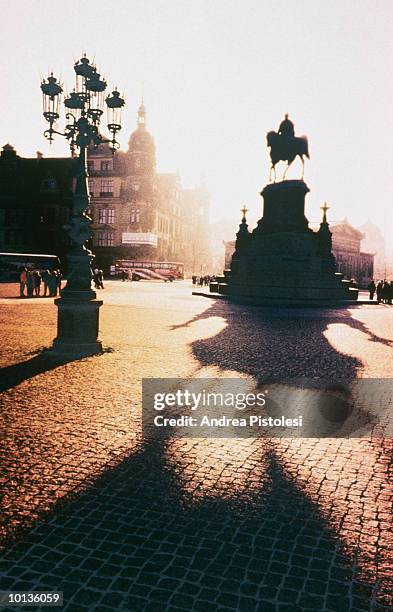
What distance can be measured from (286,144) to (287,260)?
7.55 meters

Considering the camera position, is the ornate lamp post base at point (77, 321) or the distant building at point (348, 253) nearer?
the ornate lamp post base at point (77, 321)

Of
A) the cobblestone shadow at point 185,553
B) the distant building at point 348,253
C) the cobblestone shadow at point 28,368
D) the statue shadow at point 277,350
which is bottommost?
the cobblestone shadow at point 185,553

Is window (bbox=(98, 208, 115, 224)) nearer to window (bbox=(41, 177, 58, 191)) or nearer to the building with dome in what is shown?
the building with dome

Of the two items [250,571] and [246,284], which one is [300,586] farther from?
[246,284]

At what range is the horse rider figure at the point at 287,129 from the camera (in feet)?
89.5

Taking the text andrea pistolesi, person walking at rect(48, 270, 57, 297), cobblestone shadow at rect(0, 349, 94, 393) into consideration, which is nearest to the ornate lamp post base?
cobblestone shadow at rect(0, 349, 94, 393)

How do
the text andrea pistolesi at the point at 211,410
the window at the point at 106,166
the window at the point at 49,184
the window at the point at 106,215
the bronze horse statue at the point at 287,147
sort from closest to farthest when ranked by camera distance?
1. the text andrea pistolesi at the point at 211,410
2. the bronze horse statue at the point at 287,147
3. the window at the point at 49,184
4. the window at the point at 106,166
5. the window at the point at 106,215

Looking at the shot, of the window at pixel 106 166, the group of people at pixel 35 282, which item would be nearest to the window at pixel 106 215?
the window at pixel 106 166

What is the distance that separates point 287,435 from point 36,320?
11.0 meters

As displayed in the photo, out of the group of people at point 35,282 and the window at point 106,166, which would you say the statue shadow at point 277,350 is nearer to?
the group of people at point 35,282

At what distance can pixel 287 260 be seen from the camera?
25219 mm

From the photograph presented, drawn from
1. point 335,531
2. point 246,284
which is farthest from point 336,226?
point 335,531

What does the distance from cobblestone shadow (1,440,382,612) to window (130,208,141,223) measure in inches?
2431

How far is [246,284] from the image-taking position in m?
26.6
